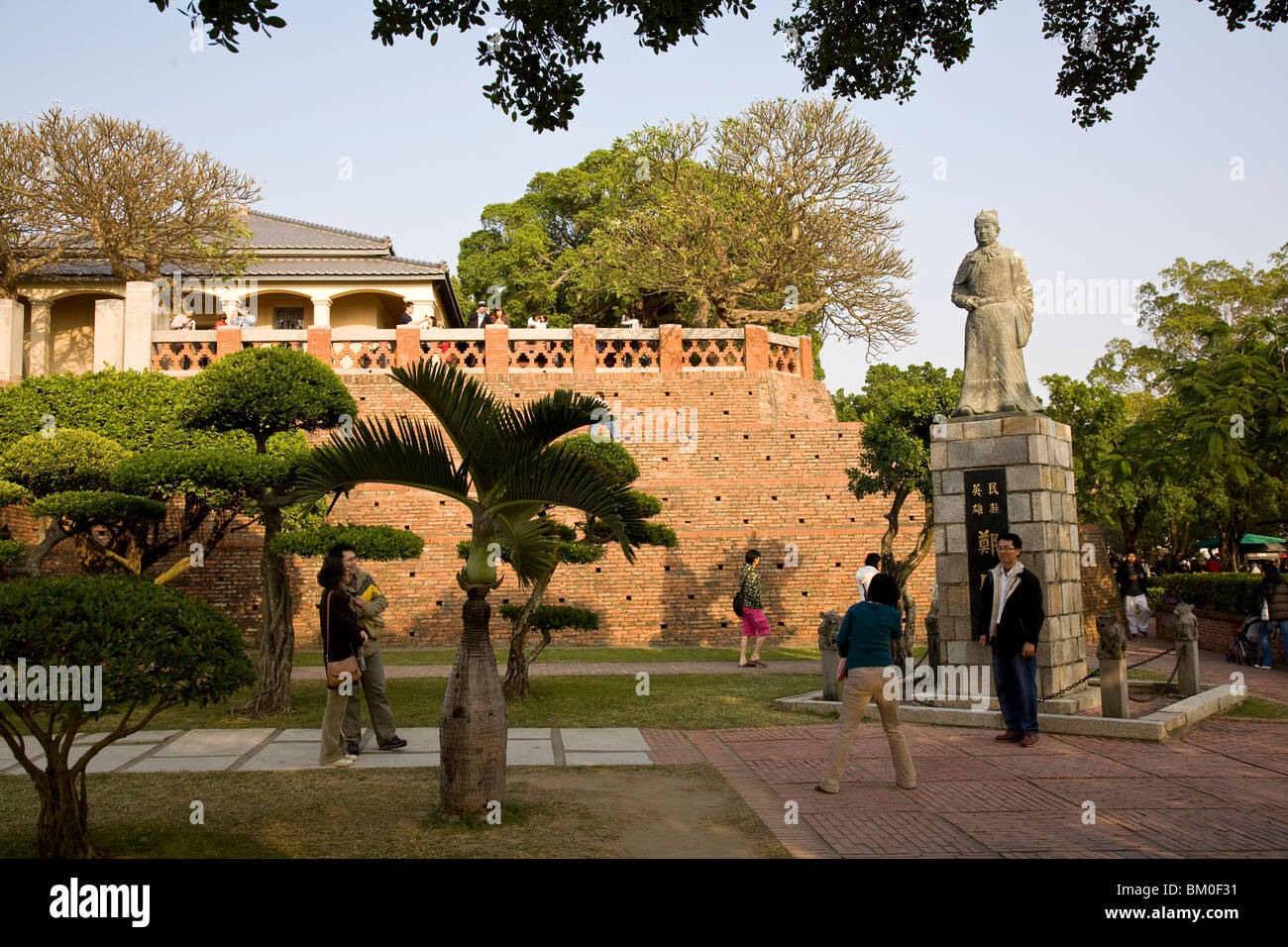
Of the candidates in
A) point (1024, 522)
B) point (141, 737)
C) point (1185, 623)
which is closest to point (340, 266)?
point (141, 737)

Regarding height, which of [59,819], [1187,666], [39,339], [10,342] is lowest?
[1187,666]

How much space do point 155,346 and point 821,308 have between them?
1883 centimetres

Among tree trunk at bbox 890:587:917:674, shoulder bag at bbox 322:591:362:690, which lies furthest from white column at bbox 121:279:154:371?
tree trunk at bbox 890:587:917:674

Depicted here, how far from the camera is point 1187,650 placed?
11.3m

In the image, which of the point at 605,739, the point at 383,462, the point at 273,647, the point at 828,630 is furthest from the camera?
the point at 828,630

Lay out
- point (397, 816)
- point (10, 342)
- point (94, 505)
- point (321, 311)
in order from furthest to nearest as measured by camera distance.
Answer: point (321, 311)
point (10, 342)
point (94, 505)
point (397, 816)

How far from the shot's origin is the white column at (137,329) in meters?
22.5

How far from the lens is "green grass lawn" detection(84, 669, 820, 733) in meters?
10.0

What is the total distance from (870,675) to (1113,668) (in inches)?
142

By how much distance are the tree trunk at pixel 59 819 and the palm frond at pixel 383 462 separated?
7.49ft

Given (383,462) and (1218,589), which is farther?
(1218,589)

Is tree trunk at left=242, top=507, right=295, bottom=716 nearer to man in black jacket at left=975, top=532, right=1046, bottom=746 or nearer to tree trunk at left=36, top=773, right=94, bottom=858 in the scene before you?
tree trunk at left=36, top=773, right=94, bottom=858

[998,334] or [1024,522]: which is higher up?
[998,334]

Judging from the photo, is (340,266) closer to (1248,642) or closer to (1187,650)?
(1248,642)
